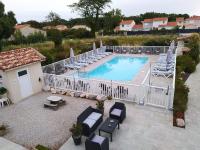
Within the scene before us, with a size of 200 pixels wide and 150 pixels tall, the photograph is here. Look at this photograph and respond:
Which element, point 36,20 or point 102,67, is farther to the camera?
point 36,20

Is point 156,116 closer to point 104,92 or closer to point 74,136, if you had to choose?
point 104,92

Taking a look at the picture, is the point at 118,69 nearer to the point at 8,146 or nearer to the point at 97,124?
the point at 97,124

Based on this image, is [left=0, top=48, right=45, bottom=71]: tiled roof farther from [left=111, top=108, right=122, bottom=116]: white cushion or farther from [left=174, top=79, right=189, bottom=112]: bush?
[left=174, top=79, right=189, bottom=112]: bush

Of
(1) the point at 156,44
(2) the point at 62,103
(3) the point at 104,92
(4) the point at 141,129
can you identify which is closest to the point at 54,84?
(2) the point at 62,103

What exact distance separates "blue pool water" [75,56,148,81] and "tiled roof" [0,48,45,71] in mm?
4816

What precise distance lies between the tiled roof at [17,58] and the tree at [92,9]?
29333mm

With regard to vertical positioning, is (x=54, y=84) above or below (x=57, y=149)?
above

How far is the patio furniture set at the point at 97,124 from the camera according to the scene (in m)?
5.50

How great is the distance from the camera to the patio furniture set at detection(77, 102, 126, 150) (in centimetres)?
550

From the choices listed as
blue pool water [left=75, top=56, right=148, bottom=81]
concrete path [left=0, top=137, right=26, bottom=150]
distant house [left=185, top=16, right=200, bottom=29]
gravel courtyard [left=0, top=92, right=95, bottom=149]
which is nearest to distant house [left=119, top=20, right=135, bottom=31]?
distant house [left=185, top=16, right=200, bottom=29]

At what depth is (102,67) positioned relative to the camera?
1767cm

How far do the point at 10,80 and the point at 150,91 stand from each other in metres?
7.96

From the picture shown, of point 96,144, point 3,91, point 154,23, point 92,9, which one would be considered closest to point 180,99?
point 96,144

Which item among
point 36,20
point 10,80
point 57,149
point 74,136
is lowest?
point 57,149
